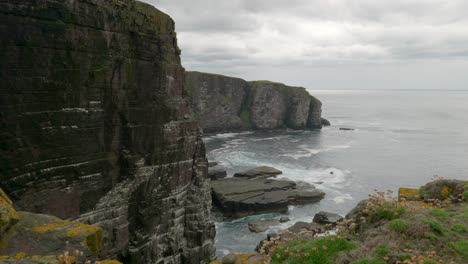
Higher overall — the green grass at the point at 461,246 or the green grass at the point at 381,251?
the green grass at the point at 461,246

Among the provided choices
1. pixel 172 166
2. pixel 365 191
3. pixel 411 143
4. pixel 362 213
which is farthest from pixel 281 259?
pixel 411 143

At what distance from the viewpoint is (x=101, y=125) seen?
3062 cm

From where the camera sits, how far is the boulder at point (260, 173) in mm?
79625

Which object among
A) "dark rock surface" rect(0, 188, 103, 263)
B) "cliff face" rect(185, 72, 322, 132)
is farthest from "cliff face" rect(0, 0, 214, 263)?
"cliff face" rect(185, 72, 322, 132)

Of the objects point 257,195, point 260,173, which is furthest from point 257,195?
point 260,173

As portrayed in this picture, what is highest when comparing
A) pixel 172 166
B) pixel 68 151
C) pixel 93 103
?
pixel 93 103

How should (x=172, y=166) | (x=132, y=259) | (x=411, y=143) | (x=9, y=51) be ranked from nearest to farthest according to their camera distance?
(x=9, y=51) < (x=132, y=259) < (x=172, y=166) < (x=411, y=143)

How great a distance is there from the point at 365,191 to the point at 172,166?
45.7 metres

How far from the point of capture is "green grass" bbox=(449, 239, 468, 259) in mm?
10980

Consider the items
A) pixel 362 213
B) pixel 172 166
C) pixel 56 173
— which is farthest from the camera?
pixel 172 166

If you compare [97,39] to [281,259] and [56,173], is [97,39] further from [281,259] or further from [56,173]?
[281,259]

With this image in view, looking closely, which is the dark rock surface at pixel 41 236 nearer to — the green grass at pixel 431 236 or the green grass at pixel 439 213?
the green grass at pixel 431 236

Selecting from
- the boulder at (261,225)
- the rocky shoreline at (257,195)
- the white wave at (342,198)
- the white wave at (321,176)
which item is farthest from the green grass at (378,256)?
the white wave at (321,176)

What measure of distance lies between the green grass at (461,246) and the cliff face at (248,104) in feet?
433
